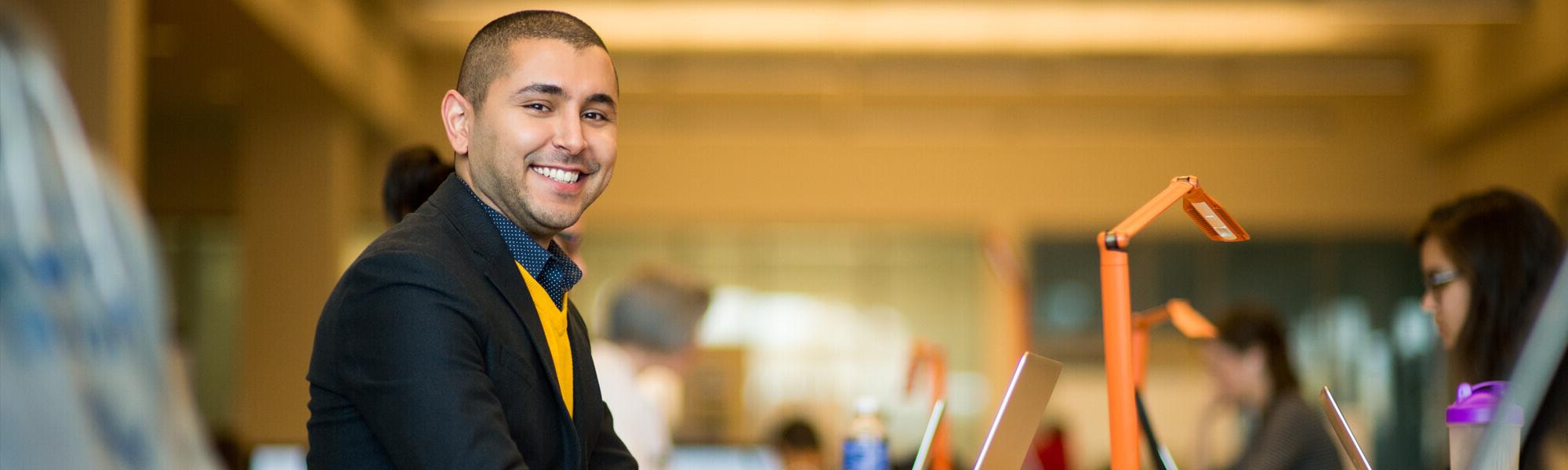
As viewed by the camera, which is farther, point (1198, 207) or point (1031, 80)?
point (1031, 80)

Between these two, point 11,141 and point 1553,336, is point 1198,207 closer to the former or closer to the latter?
point 1553,336

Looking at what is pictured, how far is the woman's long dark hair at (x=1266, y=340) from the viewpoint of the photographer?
4.07 metres

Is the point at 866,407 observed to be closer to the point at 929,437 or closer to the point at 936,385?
the point at 936,385

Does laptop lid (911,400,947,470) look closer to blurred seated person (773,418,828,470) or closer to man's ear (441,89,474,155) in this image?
man's ear (441,89,474,155)

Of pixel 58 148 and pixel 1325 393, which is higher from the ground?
pixel 58 148

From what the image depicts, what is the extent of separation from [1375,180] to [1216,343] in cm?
921

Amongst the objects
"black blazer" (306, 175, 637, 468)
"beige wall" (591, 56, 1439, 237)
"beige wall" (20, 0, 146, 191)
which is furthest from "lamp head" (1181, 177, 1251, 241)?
"beige wall" (591, 56, 1439, 237)

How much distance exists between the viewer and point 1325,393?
1816 mm

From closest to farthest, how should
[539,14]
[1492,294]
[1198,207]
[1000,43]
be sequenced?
[539,14]
[1198,207]
[1492,294]
[1000,43]

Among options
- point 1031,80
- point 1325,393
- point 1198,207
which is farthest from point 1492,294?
point 1031,80

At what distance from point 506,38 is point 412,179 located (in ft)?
2.87

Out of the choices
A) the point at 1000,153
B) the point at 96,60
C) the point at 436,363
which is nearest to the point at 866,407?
the point at 436,363

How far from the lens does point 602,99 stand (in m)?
1.62

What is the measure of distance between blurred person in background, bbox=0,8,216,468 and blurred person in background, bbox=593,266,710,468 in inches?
89.6
